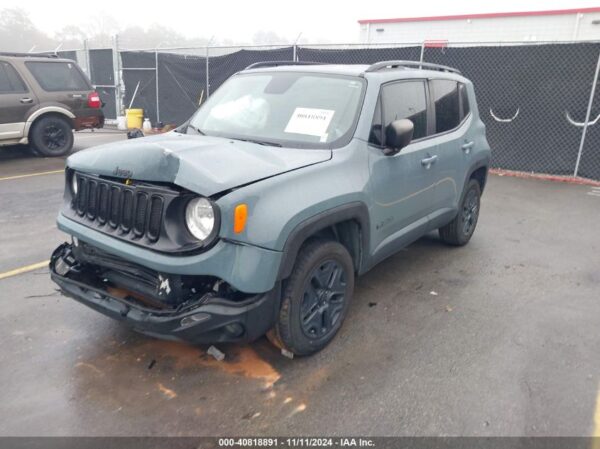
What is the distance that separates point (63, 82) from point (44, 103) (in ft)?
2.40

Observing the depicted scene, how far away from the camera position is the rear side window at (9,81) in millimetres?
9141

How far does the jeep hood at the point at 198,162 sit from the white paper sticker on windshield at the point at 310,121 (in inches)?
10.1

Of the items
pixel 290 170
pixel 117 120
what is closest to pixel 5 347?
pixel 290 170

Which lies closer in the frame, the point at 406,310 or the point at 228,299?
the point at 228,299

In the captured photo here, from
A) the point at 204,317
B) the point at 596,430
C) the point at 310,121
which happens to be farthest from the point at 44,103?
the point at 596,430

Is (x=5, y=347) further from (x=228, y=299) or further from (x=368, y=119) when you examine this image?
(x=368, y=119)

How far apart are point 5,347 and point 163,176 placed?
1781 millimetres

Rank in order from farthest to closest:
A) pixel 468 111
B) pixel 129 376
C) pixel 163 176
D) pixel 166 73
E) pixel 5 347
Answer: pixel 166 73 < pixel 468 111 < pixel 5 347 < pixel 129 376 < pixel 163 176

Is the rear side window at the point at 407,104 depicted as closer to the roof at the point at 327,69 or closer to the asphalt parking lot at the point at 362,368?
the roof at the point at 327,69

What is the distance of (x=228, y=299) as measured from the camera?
8.73ft

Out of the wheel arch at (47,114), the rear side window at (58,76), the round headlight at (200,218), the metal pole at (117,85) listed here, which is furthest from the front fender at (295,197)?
the metal pole at (117,85)

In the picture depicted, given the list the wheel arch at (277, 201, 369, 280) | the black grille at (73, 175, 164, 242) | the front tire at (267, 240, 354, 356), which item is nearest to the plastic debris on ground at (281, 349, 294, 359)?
the front tire at (267, 240, 354, 356)

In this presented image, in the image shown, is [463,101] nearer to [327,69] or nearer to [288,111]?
[327,69]

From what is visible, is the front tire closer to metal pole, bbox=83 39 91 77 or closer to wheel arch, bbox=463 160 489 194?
wheel arch, bbox=463 160 489 194
